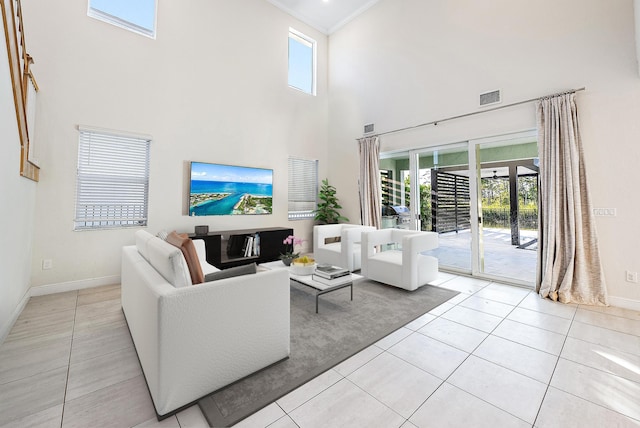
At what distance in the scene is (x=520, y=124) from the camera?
3654 mm

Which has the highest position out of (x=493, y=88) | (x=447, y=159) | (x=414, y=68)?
(x=414, y=68)

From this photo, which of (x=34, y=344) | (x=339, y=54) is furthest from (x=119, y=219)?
(x=339, y=54)

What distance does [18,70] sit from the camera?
2.34 metres

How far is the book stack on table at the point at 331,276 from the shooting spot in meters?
2.78

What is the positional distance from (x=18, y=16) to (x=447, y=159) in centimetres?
572

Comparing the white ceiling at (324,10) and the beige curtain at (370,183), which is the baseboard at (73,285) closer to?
the beige curtain at (370,183)

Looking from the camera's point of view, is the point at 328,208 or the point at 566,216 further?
the point at 328,208

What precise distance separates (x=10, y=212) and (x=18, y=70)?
127 cm

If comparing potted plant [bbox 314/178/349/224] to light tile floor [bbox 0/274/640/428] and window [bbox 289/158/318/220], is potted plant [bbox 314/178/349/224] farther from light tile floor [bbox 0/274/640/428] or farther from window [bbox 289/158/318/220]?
light tile floor [bbox 0/274/640/428]

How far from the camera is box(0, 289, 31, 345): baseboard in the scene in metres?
2.22

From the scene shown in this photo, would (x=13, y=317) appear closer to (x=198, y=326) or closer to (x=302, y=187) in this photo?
(x=198, y=326)

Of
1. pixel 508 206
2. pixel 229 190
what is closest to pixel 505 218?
pixel 508 206

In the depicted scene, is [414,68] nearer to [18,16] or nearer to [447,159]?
[447,159]

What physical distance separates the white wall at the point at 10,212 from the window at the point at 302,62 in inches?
183
